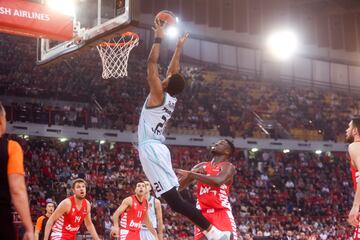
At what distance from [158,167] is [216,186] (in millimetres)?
805

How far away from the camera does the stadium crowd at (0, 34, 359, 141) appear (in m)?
21.6

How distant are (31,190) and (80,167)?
100.0 inches

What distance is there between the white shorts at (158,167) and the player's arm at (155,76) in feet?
1.54

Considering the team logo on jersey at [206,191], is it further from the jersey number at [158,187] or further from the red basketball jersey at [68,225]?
the red basketball jersey at [68,225]

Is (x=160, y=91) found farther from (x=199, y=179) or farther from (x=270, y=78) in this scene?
(x=270, y=78)

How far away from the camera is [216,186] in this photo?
579cm

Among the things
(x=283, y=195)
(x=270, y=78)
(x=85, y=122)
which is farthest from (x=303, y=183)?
(x=85, y=122)

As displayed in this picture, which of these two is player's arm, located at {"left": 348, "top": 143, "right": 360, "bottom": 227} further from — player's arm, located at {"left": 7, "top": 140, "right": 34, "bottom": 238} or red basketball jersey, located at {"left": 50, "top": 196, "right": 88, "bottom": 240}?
red basketball jersey, located at {"left": 50, "top": 196, "right": 88, "bottom": 240}

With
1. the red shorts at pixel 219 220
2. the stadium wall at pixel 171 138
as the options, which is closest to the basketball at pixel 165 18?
the red shorts at pixel 219 220

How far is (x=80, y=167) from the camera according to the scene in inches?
786

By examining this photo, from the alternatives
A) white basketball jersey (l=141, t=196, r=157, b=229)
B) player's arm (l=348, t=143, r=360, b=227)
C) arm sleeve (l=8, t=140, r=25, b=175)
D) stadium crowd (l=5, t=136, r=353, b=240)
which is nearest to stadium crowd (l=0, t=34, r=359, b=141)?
stadium crowd (l=5, t=136, r=353, b=240)

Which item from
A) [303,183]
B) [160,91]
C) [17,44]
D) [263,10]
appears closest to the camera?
[160,91]

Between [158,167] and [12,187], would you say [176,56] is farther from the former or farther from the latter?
[12,187]

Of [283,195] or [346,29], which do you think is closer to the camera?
[283,195]
